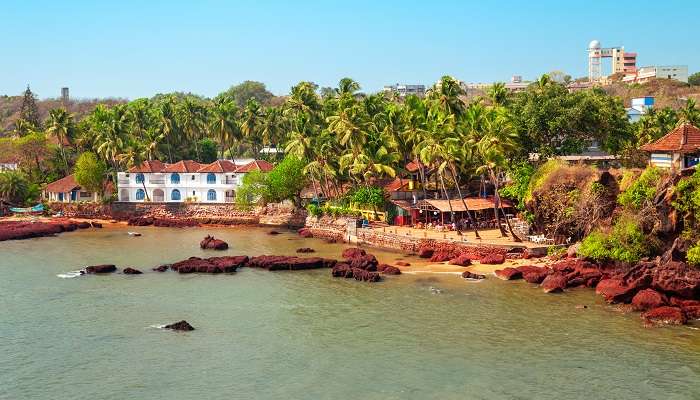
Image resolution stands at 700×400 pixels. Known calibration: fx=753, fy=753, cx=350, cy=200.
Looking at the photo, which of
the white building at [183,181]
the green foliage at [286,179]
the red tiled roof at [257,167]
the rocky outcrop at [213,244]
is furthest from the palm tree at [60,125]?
the rocky outcrop at [213,244]

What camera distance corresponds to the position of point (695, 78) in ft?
511

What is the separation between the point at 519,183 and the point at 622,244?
46.5 ft

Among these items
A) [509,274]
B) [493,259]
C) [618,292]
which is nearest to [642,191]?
[618,292]

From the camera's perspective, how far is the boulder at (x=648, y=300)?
131ft

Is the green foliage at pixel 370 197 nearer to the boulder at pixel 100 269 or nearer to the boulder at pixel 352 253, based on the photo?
the boulder at pixel 352 253

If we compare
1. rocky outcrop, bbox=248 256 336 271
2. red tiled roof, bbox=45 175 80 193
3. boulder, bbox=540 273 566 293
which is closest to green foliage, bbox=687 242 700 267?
boulder, bbox=540 273 566 293

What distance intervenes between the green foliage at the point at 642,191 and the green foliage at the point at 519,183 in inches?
427

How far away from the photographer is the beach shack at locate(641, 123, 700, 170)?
49688 millimetres

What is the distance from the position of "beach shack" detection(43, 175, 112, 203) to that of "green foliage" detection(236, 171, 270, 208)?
796 inches

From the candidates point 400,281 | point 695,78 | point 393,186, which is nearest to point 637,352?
point 400,281

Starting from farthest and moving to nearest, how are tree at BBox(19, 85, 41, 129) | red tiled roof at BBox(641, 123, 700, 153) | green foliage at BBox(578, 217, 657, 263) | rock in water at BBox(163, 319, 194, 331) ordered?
1. tree at BBox(19, 85, 41, 129)
2. red tiled roof at BBox(641, 123, 700, 153)
3. green foliage at BBox(578, 217, 657, 263)
4. rock in water at BBox(163, 319, 194, 331)

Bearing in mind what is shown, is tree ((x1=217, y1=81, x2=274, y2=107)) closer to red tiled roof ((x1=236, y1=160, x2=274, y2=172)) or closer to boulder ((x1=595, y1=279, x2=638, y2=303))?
red tiled roof ((x1=236, y1=160, x2=274, y2=172))

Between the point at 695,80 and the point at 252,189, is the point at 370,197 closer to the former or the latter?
the point at 252,189

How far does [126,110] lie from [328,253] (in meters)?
48.2
